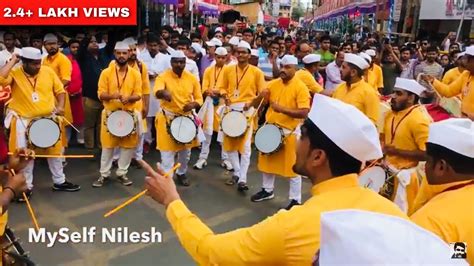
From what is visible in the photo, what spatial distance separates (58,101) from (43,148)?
24.7 inches

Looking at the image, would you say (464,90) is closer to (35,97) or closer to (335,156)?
(335,156)

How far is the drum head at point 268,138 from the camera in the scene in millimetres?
5719

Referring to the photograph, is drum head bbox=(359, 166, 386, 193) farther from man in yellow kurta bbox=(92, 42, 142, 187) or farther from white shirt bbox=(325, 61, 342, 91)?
white shirt bbox=(325, 61, 342, 91)

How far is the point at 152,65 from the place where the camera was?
7.91 meters

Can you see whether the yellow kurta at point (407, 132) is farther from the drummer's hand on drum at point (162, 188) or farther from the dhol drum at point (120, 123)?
the dhol drum at point (120, 123)

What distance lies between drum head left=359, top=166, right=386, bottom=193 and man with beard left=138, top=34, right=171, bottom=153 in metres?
3.94

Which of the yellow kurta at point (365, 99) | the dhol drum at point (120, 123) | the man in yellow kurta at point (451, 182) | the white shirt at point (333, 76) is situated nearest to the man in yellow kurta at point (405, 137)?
the yellow kurta at point (365, 99)

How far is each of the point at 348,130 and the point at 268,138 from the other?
3.84 metres

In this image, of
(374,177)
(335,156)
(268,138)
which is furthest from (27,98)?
(335,156)

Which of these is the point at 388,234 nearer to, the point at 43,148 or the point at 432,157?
the point at 432,157

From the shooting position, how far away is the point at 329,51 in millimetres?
10227

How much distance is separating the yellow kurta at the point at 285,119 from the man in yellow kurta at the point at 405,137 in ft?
4.13

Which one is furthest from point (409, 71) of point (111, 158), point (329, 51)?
point (111, 158)

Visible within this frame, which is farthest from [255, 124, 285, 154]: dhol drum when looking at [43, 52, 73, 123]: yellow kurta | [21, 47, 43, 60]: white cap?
[43, 52, 73, 123]: yellow kurta
